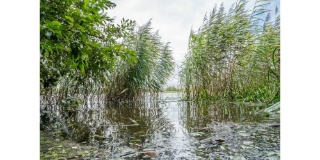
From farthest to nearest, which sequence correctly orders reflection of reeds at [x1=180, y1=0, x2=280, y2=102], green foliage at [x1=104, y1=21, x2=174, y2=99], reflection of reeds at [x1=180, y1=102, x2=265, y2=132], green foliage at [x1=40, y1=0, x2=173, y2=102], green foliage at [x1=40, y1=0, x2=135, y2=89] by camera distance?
1. green foliage at [x1=104, y1=21, x2=174, y2=99]
2. reflection of reeds at [x1=180, y1=0, x2=280, y2=102]
3. reflection of reeds at [x1=180, y1=102, x2=265, y2=132]
4. green foliage at [x1=40, y1=0, x2=173, y2=102]
5. green foliage at [x1=40, y1=0, x2=135, y2=89]

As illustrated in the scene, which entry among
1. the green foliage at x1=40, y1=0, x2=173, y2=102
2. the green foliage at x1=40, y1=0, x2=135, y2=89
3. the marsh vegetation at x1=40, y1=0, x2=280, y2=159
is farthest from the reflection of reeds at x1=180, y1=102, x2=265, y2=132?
the green foliage at x1=40, y1=0, x2=135, y2=89

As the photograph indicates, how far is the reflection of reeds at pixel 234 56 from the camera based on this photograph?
180 cm

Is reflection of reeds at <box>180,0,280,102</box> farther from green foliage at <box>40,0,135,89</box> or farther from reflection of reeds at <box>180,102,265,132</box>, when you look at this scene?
green foliage at <box>40,0,135,89</box>

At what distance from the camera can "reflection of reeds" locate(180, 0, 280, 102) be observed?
1.80 meters

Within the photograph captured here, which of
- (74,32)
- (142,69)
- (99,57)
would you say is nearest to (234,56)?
(142,69)

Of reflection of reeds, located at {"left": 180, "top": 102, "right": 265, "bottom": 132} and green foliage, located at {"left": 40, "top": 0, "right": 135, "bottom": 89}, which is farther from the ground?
green foliage, located at {"left": 40, "top": 0, "right": 135, "bottom": 89}

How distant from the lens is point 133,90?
287cm

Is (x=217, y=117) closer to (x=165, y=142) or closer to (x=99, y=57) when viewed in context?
(x=165, y=142)

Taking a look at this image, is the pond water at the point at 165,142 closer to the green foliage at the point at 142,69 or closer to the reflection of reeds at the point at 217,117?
the reflection of reeds at the point at 217,117
